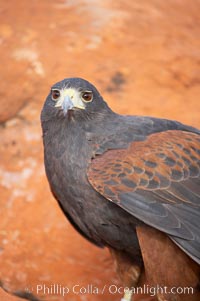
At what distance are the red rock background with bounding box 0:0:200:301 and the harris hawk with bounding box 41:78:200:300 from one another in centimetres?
110

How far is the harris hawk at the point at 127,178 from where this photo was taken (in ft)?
18.1

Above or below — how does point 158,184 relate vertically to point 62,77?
below

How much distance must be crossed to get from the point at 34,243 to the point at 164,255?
222 cm

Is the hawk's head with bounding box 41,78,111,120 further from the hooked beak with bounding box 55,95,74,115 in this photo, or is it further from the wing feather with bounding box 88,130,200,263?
the wing feather with bounding box 88,130,200,263

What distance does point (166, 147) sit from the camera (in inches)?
228

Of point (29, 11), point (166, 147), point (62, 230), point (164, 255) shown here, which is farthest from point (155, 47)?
point (164, 255)

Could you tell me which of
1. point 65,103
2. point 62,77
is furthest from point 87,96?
point 62,77

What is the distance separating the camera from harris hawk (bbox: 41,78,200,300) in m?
5.51

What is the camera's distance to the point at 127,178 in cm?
557

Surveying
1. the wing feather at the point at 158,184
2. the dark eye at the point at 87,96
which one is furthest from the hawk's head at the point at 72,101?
the wing feather at the point at 158,184

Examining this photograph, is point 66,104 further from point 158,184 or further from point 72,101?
point 158,184

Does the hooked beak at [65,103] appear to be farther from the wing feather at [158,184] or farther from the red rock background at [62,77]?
the red rock background at [62,77]

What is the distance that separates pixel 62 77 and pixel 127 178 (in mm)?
3642

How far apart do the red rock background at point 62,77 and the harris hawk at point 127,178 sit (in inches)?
43.4
